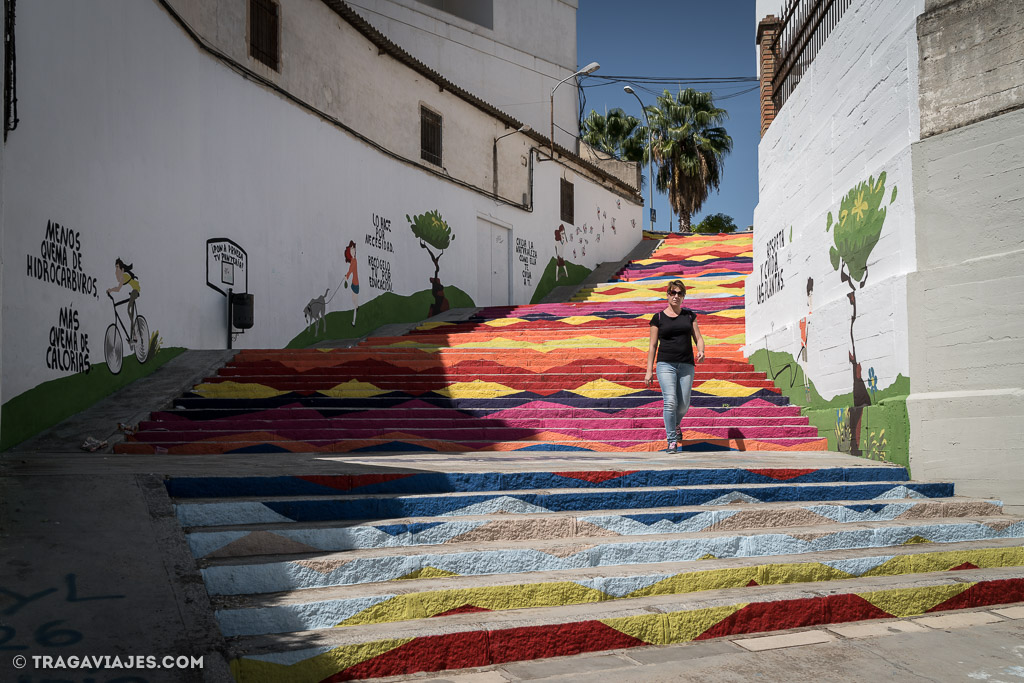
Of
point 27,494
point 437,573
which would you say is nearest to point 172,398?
point 27,494

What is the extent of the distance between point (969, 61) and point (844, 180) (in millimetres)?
1898

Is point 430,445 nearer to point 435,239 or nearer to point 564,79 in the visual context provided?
point 435,239

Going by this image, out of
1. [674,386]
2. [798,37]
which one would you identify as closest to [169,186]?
[674,386]

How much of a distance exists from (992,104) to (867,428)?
268 cm

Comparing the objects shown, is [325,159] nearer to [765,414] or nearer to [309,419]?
[309,419]

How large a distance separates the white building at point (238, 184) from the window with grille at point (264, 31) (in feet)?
0.10

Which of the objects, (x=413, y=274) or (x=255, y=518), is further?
(x=413, y=274)

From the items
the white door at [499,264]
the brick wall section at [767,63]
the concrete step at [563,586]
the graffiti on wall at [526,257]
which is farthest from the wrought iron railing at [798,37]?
the graffiti on wall at [526,257]

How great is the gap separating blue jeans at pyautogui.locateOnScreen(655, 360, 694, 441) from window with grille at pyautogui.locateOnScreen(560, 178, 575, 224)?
52.5 ft

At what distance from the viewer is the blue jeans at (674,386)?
25.8 feet

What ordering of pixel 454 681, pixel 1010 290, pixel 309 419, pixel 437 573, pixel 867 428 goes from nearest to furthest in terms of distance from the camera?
pixel 454 681 → pixel 437 573 → pixel 1010 290 → pixel 867 428 → pixel 309 419

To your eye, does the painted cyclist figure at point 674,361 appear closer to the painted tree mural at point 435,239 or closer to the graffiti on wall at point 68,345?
the graffiti on wall at point 68,345

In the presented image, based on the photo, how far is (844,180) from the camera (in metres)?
8.27

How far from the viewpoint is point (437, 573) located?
441 cm
